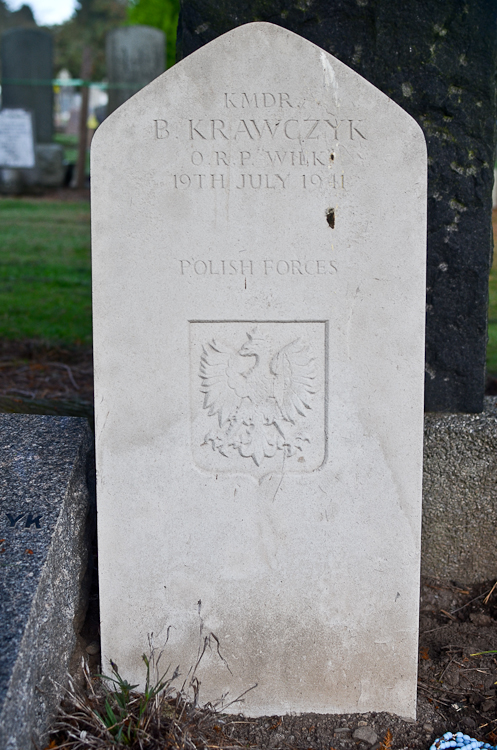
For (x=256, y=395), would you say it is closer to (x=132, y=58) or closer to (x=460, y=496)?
(x=460, y=496)

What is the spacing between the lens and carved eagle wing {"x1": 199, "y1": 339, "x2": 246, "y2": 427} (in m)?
2.00

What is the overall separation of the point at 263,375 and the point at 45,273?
4889mm

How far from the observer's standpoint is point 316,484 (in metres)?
2.04

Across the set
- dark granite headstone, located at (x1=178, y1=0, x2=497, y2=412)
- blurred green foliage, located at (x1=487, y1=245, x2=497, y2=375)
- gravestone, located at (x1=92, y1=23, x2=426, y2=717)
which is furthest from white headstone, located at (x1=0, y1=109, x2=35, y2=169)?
gravestone, located at (x1=92, y1=23, x2=426, y2=717)

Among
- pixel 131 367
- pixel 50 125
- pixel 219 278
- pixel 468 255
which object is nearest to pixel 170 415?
pixel 131 367

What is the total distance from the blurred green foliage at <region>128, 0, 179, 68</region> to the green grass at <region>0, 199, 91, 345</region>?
525cm

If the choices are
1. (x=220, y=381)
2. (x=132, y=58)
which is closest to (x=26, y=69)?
(x=132, y=58)

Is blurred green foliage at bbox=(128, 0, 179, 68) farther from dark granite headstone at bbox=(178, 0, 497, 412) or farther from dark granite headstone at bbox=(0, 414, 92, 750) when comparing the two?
dark granite headstone at bbox=(0, 414, 92, 750)

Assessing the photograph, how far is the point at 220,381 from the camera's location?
2.02m

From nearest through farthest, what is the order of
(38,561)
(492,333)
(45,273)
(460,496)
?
(38,561), (460,496), (492,333), (45,273)

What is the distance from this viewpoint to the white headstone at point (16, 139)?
11.3m

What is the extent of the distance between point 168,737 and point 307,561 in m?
0.60

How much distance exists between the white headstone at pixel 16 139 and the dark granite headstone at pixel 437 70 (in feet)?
31.9

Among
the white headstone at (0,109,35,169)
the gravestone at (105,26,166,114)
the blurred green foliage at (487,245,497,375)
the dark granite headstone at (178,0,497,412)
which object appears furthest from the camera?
the gravestone at (105,26,166,114)
